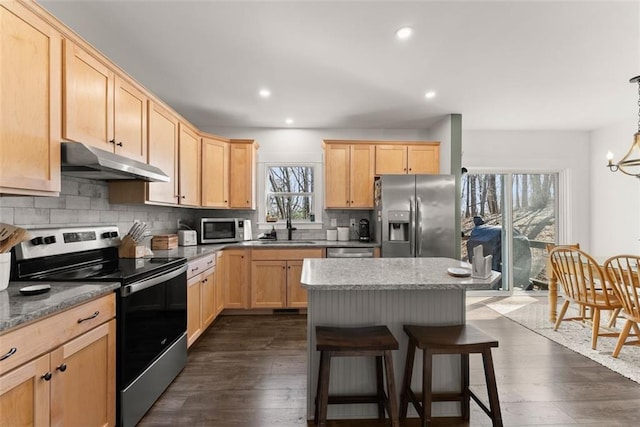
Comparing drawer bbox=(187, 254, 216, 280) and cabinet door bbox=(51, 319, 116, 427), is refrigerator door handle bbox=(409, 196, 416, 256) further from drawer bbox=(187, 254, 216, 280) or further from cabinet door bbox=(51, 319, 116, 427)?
cabinet door bbox=(51, 319, 116, 427)

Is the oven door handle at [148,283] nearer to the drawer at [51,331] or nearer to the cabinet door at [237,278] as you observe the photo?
the drawer at [51,331]

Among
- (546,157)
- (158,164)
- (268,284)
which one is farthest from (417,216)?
(158,164)

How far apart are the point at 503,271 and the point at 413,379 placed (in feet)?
12.5

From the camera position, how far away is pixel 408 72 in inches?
115

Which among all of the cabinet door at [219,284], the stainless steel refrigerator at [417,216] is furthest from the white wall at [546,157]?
the cabinet door at [219,284]

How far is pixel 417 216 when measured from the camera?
3787 mm

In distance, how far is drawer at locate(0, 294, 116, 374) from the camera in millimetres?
1068

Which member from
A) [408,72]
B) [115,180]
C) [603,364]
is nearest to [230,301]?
[115,180]

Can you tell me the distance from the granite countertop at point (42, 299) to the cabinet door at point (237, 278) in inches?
85.7

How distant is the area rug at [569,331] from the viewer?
2.57 m

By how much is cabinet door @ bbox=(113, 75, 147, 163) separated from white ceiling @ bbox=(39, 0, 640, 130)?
0.40 m

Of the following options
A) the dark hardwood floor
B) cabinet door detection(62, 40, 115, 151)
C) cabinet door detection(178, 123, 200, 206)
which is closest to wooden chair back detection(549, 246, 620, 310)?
the dark hardwood floor

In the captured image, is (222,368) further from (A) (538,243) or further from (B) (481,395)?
(A) (538,243)

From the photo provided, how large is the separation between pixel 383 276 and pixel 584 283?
2.49 meters
